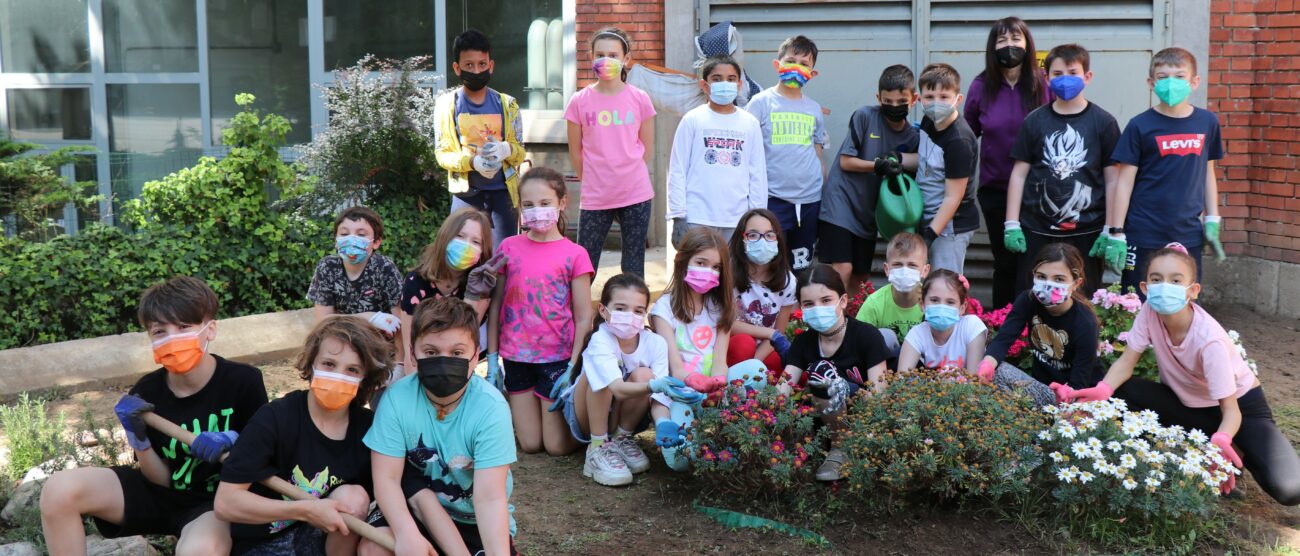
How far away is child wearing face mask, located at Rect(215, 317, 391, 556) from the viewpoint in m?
3.64

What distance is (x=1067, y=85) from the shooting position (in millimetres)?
5945

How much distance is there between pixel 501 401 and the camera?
391 cm

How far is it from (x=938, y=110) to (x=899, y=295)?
46.0 inches

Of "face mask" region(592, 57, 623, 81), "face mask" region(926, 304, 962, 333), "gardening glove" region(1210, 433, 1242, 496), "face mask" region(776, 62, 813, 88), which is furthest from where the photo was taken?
"face mask" region(776, 62, 813, 88)

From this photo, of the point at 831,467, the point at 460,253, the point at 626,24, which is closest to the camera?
the point at 831,467

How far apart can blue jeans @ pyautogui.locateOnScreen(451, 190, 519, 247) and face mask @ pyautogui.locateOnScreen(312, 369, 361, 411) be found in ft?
8.94

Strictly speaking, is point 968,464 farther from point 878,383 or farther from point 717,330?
point 717,330

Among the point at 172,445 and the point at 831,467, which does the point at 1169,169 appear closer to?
the point at 831,467

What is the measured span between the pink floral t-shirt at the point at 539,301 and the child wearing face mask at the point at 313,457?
1633mm

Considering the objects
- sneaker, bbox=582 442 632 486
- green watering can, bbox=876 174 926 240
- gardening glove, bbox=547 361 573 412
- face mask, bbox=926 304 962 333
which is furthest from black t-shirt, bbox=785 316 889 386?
green watering can, bbox=876 174 926 240

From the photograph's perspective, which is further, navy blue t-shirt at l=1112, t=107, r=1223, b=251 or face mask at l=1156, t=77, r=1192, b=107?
navy blue t-shirt at l=1112, t=107, r=1223, b=251

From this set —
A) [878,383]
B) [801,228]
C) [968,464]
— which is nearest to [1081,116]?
[801,228]

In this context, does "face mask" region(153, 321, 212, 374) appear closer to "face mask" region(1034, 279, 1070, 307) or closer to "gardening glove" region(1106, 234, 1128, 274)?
"face mask" region(1034, 279, 1070, 307)

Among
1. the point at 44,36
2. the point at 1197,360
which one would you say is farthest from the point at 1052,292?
the point at 44,36
